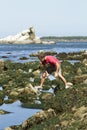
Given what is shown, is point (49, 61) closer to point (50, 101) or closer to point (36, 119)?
point (50, 101)

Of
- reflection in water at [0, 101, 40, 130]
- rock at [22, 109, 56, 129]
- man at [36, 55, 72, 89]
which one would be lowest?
reflection in water at [0, 101, 40, 130]

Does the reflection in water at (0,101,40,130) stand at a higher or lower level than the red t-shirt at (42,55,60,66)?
lower

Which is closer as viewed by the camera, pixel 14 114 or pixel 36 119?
pixel 36 119

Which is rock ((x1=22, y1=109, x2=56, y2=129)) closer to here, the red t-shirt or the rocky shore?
the rocky shore

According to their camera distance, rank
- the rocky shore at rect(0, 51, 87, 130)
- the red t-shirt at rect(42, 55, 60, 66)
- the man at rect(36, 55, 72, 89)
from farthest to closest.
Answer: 1. the red t-shirt at rect(42, 55, 60, 66)
2. the man at rect(36, 55, 72, 89)
3. the rocky shore at rect(0, 51, 87, 130)

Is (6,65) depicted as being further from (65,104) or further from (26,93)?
(65,104)

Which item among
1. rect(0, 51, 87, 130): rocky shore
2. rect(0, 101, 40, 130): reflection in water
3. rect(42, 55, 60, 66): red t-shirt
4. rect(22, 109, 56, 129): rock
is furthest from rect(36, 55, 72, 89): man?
rect(22, 109, 56, 129): rock

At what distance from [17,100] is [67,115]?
9326mm

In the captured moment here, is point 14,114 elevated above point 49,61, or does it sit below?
below

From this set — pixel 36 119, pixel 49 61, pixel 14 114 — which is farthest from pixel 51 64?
pixel 36 119

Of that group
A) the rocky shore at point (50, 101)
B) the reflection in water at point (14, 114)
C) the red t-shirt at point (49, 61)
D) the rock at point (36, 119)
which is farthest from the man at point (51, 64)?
the rock at point (36, 119)

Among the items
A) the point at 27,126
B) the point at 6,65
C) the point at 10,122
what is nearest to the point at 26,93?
the point at 10,122

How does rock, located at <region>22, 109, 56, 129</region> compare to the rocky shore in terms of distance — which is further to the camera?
rock, located at <region>22, 109, 56, 129</region>

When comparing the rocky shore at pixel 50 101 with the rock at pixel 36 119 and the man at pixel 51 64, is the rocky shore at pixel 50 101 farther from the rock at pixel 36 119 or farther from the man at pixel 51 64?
the man at pixel 51 64
